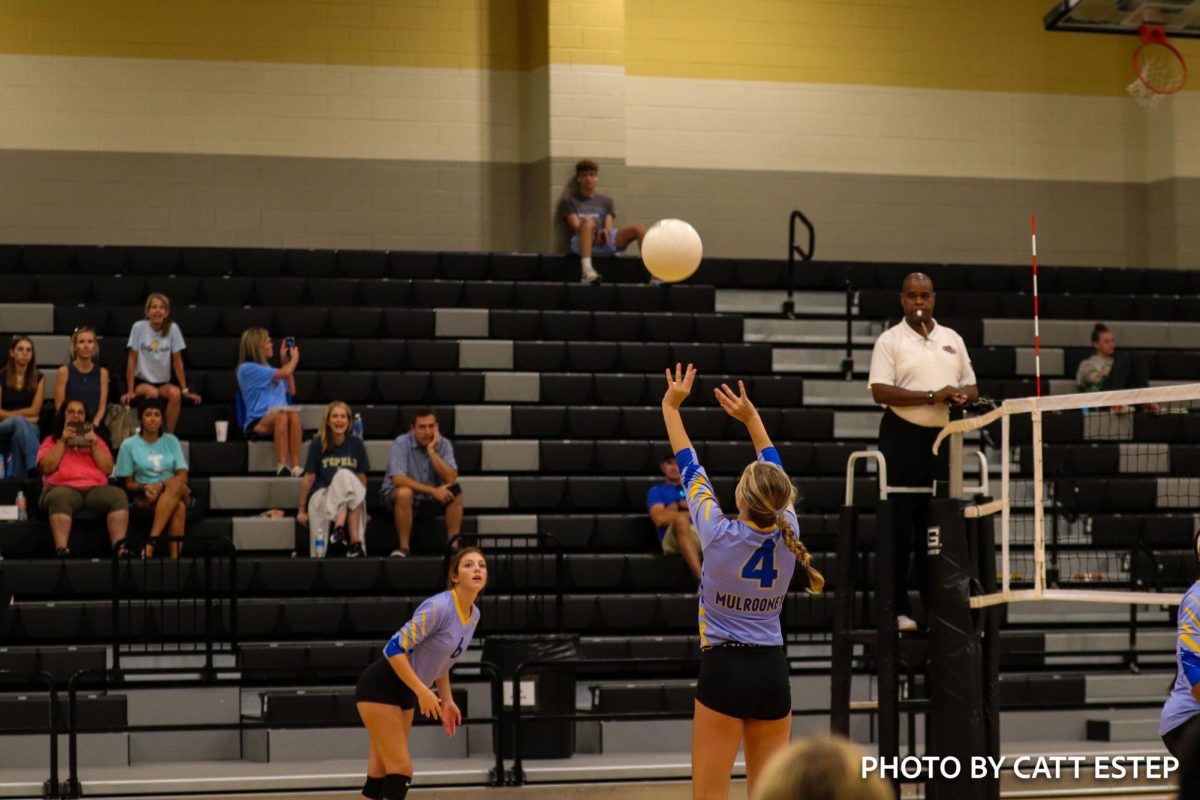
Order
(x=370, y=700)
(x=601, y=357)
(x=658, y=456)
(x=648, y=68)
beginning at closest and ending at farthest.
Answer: (x=370, y=700) → (x=658, y=456) → (x=601, y=357) → (x=648, y=68)

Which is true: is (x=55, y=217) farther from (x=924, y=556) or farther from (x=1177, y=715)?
(x=1177, y=715)

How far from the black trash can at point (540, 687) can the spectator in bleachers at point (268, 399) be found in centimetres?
300

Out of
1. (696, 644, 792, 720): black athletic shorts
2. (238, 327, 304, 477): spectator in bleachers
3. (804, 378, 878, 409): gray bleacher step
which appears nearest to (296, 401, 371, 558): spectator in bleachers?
(238, 327, 304, 477): spectator in bleachers

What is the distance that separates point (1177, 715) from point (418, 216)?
1190cm

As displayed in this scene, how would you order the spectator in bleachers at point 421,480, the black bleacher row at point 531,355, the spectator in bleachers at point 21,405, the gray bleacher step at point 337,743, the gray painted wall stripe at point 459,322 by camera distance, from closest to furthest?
the gray bleacher step at point 337,743 < the spectator in bleachers at point 421,480 < the spectator in bleachers at point 21,405 < the black bleacher row at point 531,355 < the gray painted wall stripe at point 459,322

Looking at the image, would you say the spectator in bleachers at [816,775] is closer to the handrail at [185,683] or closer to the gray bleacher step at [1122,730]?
the handrail at [185,683]

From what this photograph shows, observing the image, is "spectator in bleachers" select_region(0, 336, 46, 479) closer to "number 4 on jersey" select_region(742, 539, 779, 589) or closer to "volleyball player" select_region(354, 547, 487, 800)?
"volleyball player" select_region(354, 547, 487, 800)

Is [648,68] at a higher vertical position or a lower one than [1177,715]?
higher

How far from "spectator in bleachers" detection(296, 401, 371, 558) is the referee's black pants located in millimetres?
4871

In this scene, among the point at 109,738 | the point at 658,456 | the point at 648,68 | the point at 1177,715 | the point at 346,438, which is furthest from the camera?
the point at 648,68

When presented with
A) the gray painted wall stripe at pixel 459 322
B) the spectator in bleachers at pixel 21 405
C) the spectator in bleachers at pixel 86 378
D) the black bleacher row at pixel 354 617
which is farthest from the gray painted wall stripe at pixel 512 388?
the spectator in bleachers at pixel 21 405

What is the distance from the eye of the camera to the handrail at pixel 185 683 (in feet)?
30.7

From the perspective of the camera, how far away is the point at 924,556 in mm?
7805

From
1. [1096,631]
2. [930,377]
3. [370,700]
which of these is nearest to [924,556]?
[930,377]
